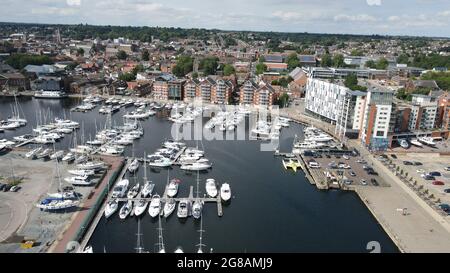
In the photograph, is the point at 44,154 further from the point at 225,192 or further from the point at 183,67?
the point at 183,67

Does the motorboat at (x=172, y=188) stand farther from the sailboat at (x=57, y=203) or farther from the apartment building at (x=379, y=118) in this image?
the apartment building at (x=379, y=118)

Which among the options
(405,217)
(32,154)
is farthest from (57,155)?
(405,217)

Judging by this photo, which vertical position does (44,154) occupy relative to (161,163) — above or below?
above

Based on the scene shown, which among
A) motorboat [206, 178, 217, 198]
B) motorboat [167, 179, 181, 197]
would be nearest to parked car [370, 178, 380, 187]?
motorboat [206, 178, 217, 198]

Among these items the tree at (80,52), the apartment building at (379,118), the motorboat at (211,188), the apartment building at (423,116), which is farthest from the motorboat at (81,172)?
the tree at (80,52)

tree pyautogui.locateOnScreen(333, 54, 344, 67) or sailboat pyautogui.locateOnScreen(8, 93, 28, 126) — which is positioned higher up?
tree pyautogui.locateOnScreen(333, 54, 344, 67)

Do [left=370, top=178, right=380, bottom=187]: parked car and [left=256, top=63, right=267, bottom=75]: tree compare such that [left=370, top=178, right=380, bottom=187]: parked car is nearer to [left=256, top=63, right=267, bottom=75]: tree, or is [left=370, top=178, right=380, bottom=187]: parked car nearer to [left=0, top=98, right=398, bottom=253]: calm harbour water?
[left=0, top=98, right=398, bottom=253]: calm harbour water
